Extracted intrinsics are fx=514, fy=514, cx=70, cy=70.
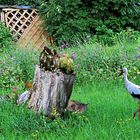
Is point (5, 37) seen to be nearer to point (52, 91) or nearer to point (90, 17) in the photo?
point (90, 17)

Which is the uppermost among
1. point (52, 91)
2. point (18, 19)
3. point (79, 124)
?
point (52, 91)

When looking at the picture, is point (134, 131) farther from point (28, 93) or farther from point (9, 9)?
point (9, 9)

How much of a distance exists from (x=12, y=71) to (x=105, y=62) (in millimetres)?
1910

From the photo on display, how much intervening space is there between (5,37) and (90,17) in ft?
9.67

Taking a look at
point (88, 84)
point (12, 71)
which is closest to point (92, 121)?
point (88, 84)

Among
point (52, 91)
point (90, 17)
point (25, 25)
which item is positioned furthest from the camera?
point (25, 25)

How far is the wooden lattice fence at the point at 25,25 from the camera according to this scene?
59.3 ft

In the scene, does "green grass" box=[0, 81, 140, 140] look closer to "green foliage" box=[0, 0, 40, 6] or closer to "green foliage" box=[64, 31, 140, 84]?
"green foliage" box=[64, 31, 140, 84]

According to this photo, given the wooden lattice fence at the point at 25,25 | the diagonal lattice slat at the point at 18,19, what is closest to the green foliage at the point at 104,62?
the wooden lattice fence at the point at 25,25

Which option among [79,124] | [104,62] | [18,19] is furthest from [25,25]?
[79,124]

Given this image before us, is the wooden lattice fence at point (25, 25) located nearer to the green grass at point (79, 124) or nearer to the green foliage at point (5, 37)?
the green foliage at point (5, 37)

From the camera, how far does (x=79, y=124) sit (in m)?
6.12

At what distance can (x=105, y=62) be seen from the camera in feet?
34.7

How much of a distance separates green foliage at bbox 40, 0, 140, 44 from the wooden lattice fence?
902 mm
